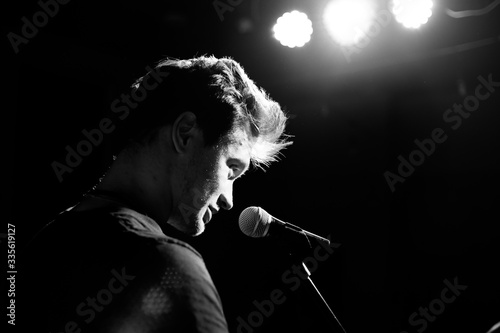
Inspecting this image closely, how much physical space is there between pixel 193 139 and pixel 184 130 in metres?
0.03

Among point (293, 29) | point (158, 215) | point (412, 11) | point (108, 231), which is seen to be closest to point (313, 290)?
point (158, 215)

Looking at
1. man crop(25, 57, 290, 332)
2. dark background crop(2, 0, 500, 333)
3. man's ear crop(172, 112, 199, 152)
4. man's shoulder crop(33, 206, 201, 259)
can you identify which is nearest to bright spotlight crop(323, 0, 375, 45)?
dark background crop(2, 0, 500, 333)

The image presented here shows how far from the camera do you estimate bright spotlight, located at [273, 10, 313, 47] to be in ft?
11.4

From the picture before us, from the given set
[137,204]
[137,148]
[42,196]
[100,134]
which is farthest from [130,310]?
[100,134]

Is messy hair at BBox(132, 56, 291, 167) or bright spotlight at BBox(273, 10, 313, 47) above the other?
bright spotlight at BBox(273, 10, 313, 47)

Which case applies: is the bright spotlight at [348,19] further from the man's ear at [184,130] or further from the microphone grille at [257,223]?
the man's ear at [184,130]

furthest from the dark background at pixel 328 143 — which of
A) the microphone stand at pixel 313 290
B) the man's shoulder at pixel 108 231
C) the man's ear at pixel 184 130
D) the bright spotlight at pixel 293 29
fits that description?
the man's shoulder at pixel 108 231

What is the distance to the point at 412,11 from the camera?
308 centimetres

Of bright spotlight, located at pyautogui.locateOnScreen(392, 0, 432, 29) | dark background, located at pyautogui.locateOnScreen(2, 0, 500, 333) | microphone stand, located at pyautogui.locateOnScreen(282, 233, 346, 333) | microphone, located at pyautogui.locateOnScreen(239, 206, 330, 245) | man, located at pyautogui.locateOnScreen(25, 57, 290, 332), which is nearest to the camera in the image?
man, located at pyautogui.locateOnScreen(25, 57, 290, 332)

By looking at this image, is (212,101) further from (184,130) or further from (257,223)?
(257,223)

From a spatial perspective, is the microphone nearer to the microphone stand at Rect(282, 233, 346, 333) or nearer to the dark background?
the microphone stand at Rect(282, 233, 346, 333)

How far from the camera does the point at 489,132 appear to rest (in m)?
3.45

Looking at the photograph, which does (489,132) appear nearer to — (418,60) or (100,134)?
(418,60)

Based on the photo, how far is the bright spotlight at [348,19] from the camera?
321 centimetres
